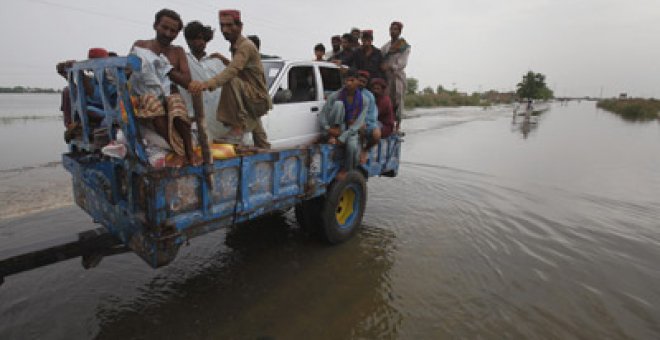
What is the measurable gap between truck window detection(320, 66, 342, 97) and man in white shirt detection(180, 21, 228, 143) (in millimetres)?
1672

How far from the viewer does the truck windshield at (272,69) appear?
13.2ft

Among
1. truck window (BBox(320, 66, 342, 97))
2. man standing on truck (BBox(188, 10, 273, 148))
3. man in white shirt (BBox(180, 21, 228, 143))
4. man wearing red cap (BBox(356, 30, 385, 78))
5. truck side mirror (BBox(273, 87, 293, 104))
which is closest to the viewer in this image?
man standing on truck (BBox(188, 10, 273, 148))

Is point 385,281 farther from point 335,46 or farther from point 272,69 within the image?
point 335,46

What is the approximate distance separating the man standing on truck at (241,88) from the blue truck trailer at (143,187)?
1.22ft

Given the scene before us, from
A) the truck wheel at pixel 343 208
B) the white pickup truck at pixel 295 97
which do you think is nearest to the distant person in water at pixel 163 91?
the white pickup truck at pixel 295 97

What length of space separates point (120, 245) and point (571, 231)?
225 inches

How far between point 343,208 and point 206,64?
2.45 metres

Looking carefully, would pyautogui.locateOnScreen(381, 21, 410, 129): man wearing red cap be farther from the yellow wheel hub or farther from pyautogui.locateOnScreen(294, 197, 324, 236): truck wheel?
pyautogui.locateOnScreen(294, 197, 324, 236): truck wheel

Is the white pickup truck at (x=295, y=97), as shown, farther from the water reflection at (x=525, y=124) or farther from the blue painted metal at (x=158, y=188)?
the water reflection at (x=525, y=124)

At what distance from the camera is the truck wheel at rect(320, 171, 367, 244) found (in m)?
4.05

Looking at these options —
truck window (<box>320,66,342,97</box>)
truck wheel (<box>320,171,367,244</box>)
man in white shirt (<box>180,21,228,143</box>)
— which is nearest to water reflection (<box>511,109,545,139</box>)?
truck window (<box>320,66,342,97</box>)

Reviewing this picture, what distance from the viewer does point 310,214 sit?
4.23 m

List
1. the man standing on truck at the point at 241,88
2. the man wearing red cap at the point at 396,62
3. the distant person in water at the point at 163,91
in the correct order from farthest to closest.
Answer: the man wearing red cap at the point at 396,62
the man standing on truck at the point at 241,88
the distant person in water at the point at 163,91

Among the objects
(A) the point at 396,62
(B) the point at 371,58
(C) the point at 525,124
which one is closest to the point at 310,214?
(B) the point at 371,58
